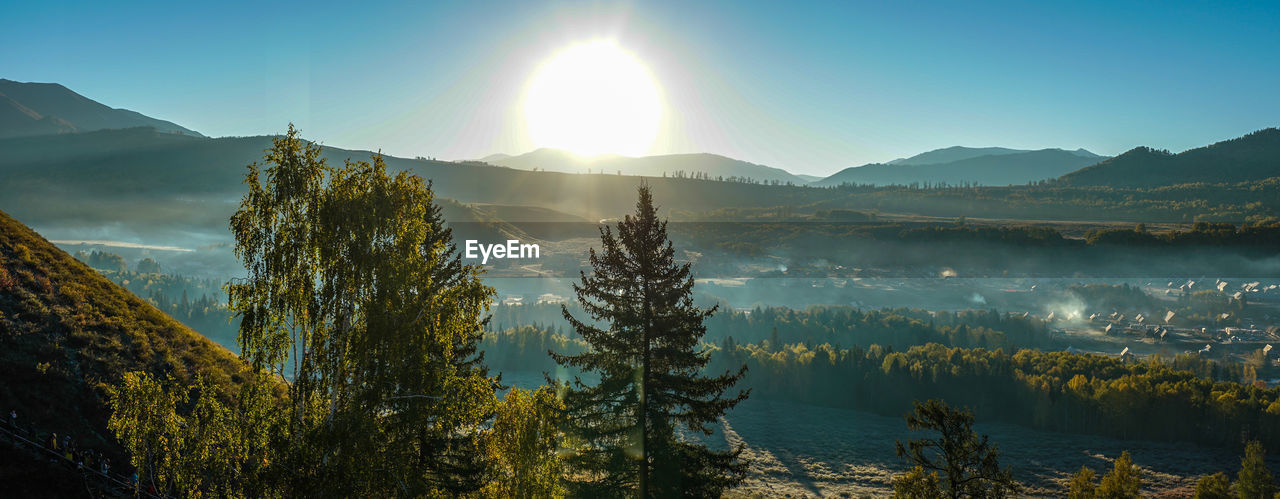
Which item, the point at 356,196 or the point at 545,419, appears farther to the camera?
the point at 545,419

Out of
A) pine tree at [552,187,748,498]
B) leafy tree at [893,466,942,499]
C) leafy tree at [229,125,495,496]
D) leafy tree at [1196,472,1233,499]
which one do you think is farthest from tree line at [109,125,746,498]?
leafy tree at [1196,472,1233,499]

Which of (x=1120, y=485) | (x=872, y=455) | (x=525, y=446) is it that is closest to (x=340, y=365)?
(x=525, y=446)

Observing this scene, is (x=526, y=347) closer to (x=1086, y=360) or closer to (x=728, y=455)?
(x=1086, y=360)

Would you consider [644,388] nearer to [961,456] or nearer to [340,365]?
[961,456]

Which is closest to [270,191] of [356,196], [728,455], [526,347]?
[356,196]

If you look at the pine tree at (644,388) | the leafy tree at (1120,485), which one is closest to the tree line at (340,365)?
the pine tree at (644,388)

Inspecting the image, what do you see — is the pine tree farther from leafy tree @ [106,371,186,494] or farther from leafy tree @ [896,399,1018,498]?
leafy tree @ [106,371,186,494]
